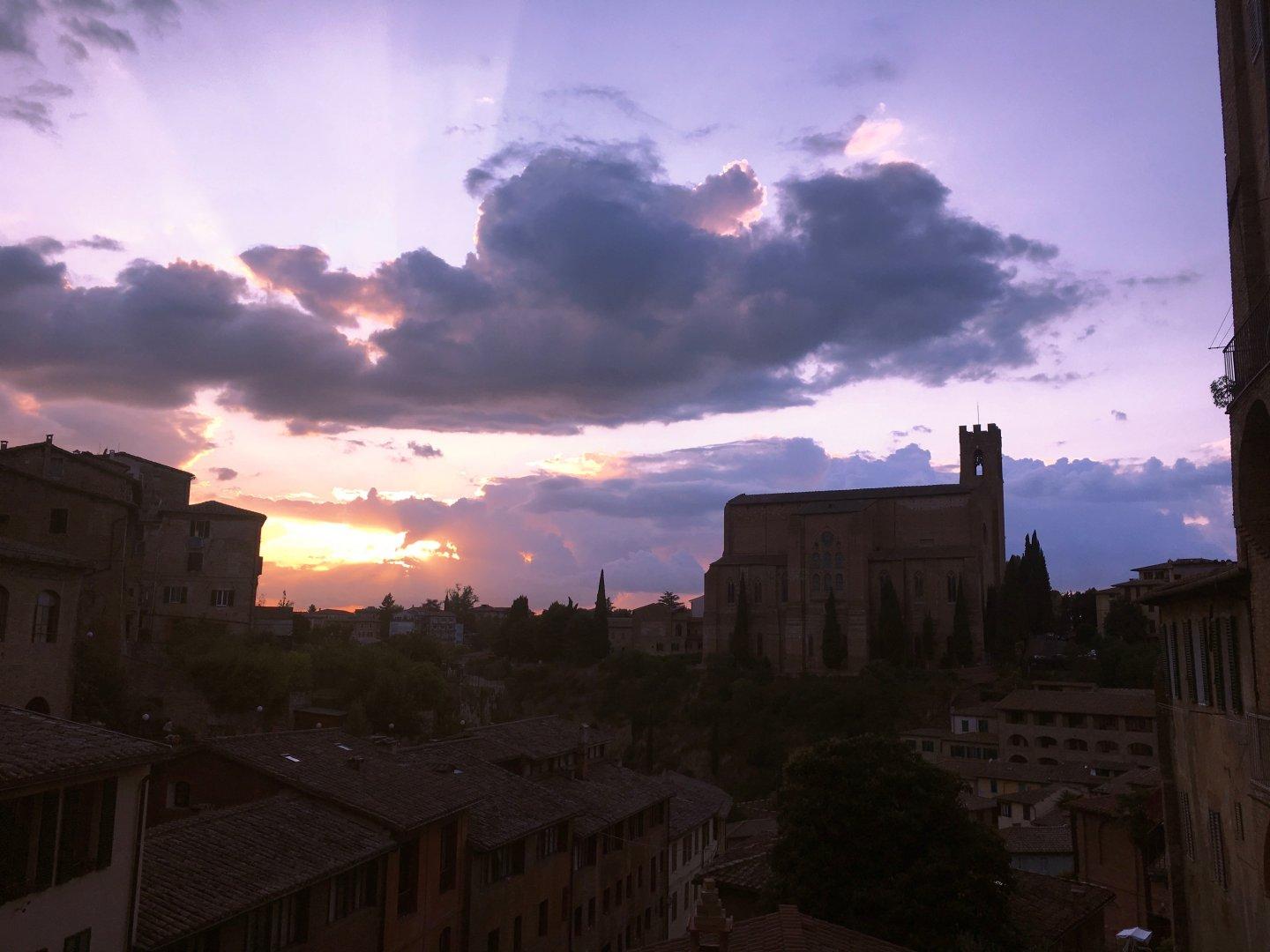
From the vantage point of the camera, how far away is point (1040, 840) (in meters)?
41.2

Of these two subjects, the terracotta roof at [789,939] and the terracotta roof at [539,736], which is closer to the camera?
the terracotta roof at [789,939]

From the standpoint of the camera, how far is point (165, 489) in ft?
200

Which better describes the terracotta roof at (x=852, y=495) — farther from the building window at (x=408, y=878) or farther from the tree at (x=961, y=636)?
the building window at (x=408, y=878)

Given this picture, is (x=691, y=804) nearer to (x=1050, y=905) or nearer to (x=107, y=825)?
(x=1050, y=905)

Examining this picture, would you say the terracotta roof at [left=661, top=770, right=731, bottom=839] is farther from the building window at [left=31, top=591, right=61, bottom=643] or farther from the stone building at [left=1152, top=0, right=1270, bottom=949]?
the stone building at [left=1152, top=0, right=1270, bottom=949]

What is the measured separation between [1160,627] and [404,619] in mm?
154949

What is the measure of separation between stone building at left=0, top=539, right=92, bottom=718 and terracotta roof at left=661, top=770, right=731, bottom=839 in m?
24.3

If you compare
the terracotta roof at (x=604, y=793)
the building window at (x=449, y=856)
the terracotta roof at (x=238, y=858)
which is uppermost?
the terracotta roof at (x=238, y=858)

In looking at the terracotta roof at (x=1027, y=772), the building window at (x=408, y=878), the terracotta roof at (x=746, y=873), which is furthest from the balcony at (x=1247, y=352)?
the terracotta roof at (x=1027, y=772)

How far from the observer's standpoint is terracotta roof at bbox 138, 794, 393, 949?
A: 595 inches

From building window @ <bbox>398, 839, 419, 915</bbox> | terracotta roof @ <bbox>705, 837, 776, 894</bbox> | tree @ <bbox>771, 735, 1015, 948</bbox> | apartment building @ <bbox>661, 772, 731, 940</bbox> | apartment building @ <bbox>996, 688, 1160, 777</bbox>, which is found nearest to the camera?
building window @ <bbox>398, 839, 419, 915</bbox>

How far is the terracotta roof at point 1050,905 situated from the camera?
24.9m

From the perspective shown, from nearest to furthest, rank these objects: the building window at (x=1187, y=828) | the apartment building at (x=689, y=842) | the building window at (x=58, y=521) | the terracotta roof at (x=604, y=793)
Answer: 1. the building window at (x=1187, y=828)
2. the terracotta roof at (x=604, y=793)
3. the building window at (x=58, y=521)
4. the apartment building at (x=689, y=842)

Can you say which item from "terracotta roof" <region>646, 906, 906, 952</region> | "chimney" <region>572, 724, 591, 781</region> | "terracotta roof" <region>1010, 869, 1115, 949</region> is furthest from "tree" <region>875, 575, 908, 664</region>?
"terracotta roof" <region>646, 906, 906, 952</region>
